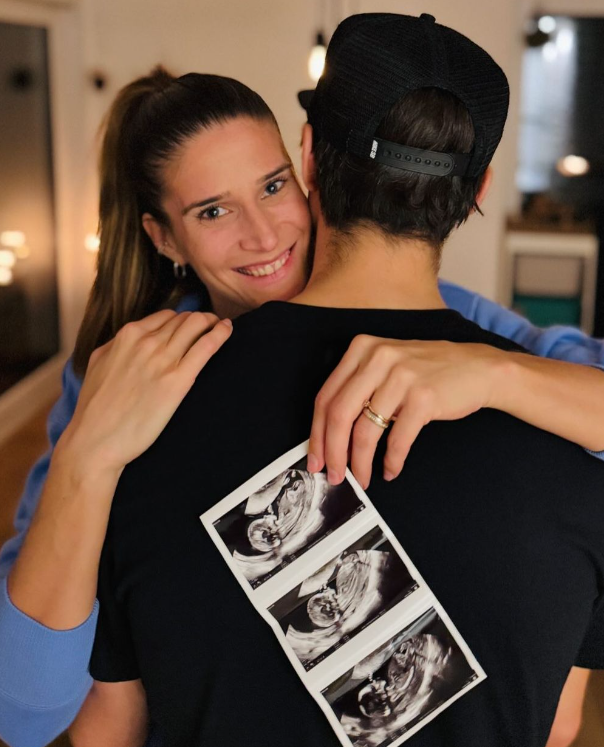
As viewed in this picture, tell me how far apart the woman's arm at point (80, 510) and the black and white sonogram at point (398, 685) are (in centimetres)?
28

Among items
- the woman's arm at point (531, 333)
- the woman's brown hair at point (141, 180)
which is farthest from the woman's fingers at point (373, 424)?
the woman's brown hair at point (141, 180)

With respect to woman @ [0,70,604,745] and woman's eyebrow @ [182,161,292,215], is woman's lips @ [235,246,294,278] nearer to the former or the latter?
woman's eyebrow @ [182,161,292,215]

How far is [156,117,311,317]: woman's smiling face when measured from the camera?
151 centimetres

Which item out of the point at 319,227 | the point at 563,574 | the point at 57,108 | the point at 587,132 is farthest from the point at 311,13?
the point at 563,574

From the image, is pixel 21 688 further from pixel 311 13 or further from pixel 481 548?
pixel 311 13

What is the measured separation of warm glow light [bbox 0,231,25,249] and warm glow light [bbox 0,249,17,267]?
41mm

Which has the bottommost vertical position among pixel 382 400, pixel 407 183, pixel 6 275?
pixel 6 275

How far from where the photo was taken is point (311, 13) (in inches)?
175

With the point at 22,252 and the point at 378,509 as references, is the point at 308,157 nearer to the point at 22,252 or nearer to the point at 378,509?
the point at 378,509

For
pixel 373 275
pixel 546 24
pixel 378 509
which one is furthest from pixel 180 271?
pixel 546 24

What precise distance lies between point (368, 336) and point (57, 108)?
4316 mm

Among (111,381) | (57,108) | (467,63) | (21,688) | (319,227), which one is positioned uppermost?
(57,108)

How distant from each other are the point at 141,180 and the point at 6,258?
2.71 meters

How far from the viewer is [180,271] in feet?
5.74
